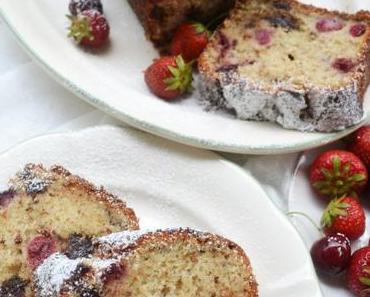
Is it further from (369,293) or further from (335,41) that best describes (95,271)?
(335,41)

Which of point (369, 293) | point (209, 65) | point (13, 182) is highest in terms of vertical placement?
point (209, 65)

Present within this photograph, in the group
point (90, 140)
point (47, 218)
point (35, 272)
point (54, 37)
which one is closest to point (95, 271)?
point (35, 272)

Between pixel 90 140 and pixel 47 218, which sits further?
pixel 90 140

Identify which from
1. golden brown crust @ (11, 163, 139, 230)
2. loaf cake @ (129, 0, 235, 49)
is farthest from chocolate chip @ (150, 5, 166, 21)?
golden brown crust @ (11, 163, 139, 230)

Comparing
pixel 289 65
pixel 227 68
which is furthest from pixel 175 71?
pixel 289 65

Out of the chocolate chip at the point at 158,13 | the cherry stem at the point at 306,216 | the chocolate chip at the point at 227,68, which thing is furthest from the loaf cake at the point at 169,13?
the cherry stem at the point at 306,216
